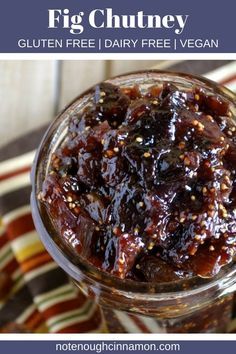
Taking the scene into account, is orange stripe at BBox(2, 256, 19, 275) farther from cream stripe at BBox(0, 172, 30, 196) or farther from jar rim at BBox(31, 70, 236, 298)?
jar rim at BBox(31, 70, 236, 298)

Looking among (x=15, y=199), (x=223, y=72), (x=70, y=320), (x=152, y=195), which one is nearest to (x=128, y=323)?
(x=70, y=320)

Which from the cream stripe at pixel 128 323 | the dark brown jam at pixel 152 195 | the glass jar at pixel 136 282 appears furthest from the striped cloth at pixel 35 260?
the dark brown jam at pixel 152 195

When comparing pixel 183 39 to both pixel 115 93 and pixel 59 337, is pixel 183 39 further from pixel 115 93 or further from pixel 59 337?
pixel 59 337

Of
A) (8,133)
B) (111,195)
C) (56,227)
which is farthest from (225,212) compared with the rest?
(8,133)

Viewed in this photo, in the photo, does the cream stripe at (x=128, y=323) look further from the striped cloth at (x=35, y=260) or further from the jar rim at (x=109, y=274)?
the jar rim at (x=109, y=274)

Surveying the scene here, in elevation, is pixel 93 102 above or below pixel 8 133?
above

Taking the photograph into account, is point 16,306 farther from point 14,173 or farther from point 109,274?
point 109,274
